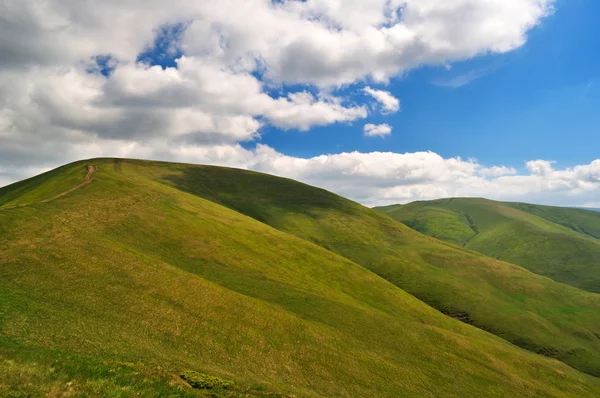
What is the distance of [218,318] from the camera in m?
54.0

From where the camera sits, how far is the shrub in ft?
103

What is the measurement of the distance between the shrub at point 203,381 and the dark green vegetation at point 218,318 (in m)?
1.13

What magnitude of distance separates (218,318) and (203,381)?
73.1 ft

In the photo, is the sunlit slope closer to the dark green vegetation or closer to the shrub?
the dark green vegetation

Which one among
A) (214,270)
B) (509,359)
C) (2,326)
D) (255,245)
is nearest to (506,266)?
(509,359)

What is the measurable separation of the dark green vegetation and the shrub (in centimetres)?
113

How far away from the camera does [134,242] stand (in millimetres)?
79500

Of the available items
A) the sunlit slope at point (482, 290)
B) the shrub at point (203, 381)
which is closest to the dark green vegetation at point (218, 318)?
the sunlit slope at point (482, 290)

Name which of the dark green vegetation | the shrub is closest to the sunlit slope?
the dark green vegetation

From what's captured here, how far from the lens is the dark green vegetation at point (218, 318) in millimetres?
35062

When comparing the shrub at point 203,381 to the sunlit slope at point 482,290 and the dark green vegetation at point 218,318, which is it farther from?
the sunlit slope at point 482,290

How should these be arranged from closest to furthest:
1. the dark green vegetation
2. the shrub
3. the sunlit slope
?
the shrub → the dark green vegetation → the sunlit slope

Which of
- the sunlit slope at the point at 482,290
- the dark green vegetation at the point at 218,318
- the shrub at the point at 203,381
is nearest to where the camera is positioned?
the shrub at the point at 203,381

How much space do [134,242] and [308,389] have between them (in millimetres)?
54874
